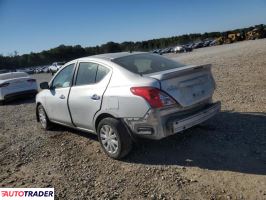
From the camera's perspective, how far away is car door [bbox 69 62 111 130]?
5.28 metres

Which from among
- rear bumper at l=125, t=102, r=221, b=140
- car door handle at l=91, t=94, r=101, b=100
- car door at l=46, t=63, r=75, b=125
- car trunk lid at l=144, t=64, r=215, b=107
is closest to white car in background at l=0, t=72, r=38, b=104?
car door at l=46, t=63, r=75, b=125

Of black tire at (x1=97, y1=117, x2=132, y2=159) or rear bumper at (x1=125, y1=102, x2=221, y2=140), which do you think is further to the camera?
black tire at (x1=97, y1=117, x2=132, y2=159)

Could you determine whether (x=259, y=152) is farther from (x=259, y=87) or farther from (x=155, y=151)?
(x=259, y=87)

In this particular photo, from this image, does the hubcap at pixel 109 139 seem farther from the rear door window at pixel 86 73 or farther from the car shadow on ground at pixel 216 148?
the rear door window at pixel 86 73

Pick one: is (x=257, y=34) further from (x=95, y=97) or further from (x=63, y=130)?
(x=95, y=97)

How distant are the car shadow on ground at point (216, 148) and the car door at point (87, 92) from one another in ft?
3.41

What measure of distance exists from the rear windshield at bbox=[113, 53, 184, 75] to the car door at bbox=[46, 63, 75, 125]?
4.22ft

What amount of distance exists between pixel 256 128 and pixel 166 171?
220cm

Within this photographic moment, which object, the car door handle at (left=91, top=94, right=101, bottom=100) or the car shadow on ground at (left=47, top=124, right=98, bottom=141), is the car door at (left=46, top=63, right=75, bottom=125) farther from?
the car door handle at (left=91, top=94, right=101, bottom=100)

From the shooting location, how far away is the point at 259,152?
4773mm

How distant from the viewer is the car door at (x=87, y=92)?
5281mm

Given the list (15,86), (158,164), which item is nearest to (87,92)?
(158,164)

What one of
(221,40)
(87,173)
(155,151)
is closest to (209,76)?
(155,151)

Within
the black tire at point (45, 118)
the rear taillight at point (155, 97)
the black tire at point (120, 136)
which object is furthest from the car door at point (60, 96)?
the rear taillight at point (155, 97)
